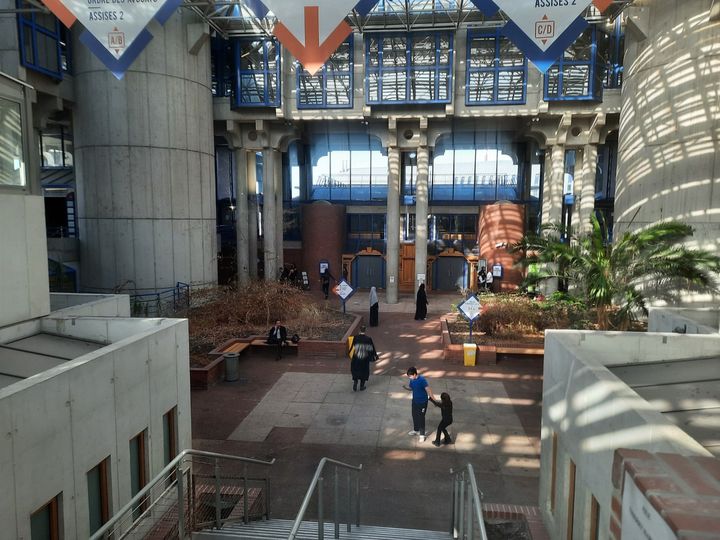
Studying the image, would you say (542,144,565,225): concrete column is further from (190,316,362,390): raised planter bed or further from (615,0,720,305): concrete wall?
(190,316,362,390): raised planter bed

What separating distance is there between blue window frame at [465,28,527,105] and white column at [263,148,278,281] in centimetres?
1021

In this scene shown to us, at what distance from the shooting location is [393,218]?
2464 centimetres

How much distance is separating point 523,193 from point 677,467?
3106cm

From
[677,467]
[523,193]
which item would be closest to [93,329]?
[677,467]

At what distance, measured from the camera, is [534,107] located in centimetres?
2289

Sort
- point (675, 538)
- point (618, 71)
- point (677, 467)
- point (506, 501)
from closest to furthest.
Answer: point (675, 538)
point (677, 467)
point (506, 501)
point (618, 71)

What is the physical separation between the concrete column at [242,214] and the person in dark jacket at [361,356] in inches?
594

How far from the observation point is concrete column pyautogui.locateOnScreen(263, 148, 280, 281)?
25781 mm

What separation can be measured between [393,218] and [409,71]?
6.81 m

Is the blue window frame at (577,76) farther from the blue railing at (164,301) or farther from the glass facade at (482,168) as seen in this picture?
the blue railing at (164,301)

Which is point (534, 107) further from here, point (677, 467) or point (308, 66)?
point (677, 467)

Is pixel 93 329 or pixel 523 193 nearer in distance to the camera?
pixel 93 329

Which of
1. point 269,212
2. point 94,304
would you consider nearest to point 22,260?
point 94,304

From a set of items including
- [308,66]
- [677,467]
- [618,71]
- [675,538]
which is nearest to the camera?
[675,538]
